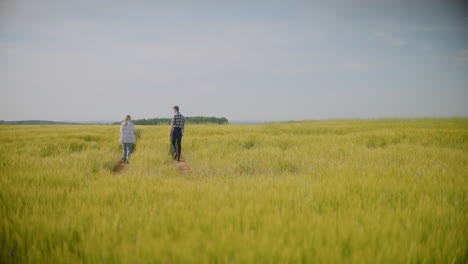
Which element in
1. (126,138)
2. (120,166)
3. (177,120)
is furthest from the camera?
(177,120)

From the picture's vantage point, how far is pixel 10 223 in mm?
3062

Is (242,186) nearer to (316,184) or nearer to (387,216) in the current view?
(316,184)

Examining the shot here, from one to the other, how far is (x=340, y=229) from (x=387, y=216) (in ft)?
3.09

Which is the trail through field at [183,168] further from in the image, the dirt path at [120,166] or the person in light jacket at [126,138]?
the person in light jacket at [126,138]

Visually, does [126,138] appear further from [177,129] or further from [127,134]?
[177,129]

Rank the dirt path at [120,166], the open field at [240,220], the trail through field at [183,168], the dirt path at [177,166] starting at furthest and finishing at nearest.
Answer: the dirt path at [120,166]
the dirt path at [177,166]
the trail through field at [183,168]
the open field at [240,220]

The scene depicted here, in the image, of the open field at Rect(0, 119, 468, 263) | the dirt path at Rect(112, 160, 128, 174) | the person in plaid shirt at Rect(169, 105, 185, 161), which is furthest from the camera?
the person in plaid shirt at Rect(169, 105, 185, 161)

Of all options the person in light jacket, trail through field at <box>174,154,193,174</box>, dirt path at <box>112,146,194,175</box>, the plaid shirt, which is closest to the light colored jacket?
the person in light jacket

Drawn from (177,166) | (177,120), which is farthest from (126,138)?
(177,166)

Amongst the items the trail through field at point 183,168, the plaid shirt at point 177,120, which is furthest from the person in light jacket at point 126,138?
the trail through field at point 183,168

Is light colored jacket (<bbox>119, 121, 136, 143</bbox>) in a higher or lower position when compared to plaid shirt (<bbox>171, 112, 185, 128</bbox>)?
lower

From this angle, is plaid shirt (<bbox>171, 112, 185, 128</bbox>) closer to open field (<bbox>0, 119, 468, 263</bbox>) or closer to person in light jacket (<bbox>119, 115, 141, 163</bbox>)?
person in light jacket (<bbox>119, 115, 141, 163</bbox>)

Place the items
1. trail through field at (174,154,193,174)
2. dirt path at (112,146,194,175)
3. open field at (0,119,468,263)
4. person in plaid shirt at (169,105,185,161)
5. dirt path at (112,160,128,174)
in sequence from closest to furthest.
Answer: open field at (0,119,468,263) < trail through field at (174,154,193,174) < dirt path at (112,146,194,175) < dirt path at (112,160,128,174) < person in plaid shirt at (169,105,185,161)

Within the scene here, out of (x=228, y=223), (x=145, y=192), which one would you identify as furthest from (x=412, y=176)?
(x=145, y=192)
